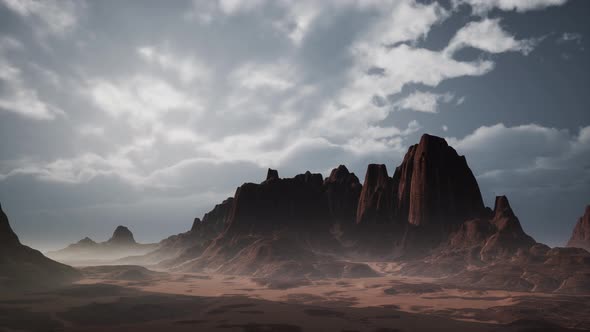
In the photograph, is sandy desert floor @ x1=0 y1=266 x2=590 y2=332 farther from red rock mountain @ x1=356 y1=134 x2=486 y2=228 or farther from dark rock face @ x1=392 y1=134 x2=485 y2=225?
red rock mountain @ x1=356 y1=134 x2=486 y2=228

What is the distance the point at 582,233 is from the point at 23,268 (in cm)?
22503

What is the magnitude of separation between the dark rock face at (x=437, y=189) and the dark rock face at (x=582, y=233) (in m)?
66.5

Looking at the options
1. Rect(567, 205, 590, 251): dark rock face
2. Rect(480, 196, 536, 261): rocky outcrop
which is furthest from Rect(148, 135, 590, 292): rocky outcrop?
Rect(567, 205, 590, 251): dark rock face

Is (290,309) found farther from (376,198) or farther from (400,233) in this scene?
(376,198)

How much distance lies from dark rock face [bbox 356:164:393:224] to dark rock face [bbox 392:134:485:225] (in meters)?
5.10

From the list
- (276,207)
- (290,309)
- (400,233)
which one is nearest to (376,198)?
(400,233)

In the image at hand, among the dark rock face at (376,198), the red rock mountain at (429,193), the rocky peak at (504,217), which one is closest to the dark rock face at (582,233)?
the red rock mountain at (429,193)

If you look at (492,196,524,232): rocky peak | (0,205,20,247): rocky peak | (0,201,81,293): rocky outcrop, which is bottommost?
(0,201,81,293): rocky outcrop

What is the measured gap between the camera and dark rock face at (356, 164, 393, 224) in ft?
533

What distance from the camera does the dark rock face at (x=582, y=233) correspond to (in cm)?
17500

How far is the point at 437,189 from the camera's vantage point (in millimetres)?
150750

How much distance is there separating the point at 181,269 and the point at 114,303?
3212 inches

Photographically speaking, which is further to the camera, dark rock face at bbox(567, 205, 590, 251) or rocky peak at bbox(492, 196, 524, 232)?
dark rock face at bbox(567, 205, 590, 251)

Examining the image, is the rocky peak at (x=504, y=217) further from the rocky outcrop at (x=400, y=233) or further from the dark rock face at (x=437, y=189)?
the dark rock face at (x=437, y=189)
